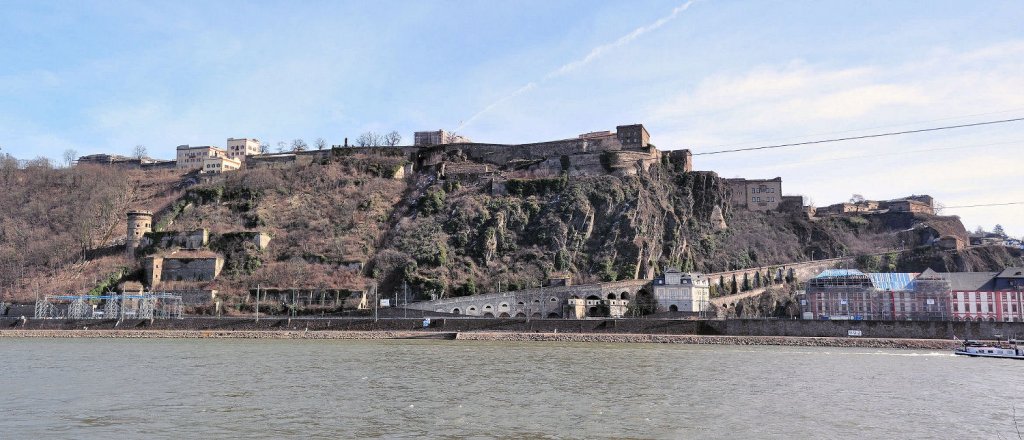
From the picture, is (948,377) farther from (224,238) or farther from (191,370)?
(224,238)

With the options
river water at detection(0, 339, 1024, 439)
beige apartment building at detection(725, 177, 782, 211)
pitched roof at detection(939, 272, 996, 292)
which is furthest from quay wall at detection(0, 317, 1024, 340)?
beige apartment building at detection(725, 177, 782, 211)

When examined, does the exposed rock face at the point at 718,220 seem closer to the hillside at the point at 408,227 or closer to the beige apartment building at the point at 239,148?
the hillside at the point at 408,227

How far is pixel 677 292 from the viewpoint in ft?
232

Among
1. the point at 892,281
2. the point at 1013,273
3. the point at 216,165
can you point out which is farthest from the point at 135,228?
the point at 1013,273

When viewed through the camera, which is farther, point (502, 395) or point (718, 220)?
point (718, 220)

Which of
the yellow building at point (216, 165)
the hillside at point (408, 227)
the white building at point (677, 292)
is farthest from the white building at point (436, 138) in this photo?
the white building at point (677, 292)

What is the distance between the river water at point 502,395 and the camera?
20375 mm

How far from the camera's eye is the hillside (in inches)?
2977

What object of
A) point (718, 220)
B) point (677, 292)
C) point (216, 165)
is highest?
point (216, 165)

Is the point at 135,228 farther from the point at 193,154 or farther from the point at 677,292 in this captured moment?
the point at 677,292

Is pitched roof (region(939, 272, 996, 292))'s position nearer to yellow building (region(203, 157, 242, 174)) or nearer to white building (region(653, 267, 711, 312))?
white building (region(653, 267, 711, 312))

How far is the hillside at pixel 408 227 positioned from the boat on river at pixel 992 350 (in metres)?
31.5

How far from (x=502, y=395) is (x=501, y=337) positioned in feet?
111

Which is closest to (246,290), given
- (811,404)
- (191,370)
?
(191,370)
